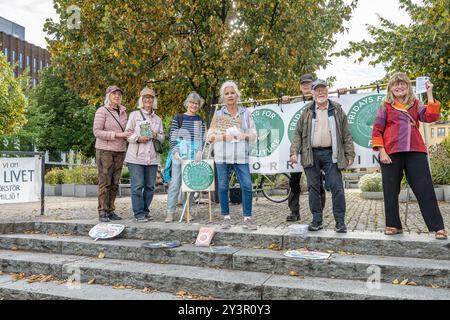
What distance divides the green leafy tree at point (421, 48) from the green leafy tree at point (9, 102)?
1858cm

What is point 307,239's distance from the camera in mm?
4723

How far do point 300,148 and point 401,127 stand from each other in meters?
1.31

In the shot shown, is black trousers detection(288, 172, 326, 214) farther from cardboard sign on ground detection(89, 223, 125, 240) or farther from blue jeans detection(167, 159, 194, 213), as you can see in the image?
cardboard sign on ground detection(89, 223, 125, 240)

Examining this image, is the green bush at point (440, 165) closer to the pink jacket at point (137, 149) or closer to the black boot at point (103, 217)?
the pink jacket at point (137, 149)

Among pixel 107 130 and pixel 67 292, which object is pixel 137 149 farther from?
pixel 67 292

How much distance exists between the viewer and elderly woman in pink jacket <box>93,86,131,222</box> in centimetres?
614

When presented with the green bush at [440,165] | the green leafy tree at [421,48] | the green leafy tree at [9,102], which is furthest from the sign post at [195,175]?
the green leafy tree at [9,102]

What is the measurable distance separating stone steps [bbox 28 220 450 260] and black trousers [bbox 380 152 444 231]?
211 mm

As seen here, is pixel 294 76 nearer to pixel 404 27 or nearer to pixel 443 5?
pixel 443 5

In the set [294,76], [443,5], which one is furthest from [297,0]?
[443,5]

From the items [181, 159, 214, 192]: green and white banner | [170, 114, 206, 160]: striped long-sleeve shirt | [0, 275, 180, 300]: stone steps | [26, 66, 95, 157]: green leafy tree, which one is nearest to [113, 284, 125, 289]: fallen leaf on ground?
[0, 275, 180, 300]: stone steps

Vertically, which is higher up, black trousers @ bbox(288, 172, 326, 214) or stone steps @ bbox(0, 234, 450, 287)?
black trousers @ bbox(288, 172, 326, 214)

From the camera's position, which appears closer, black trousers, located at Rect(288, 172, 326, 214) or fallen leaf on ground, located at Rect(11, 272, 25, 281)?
fallen leaf on ground, located at Rect(11, 272, 25, 281)

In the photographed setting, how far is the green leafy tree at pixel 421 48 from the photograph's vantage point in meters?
9.30
